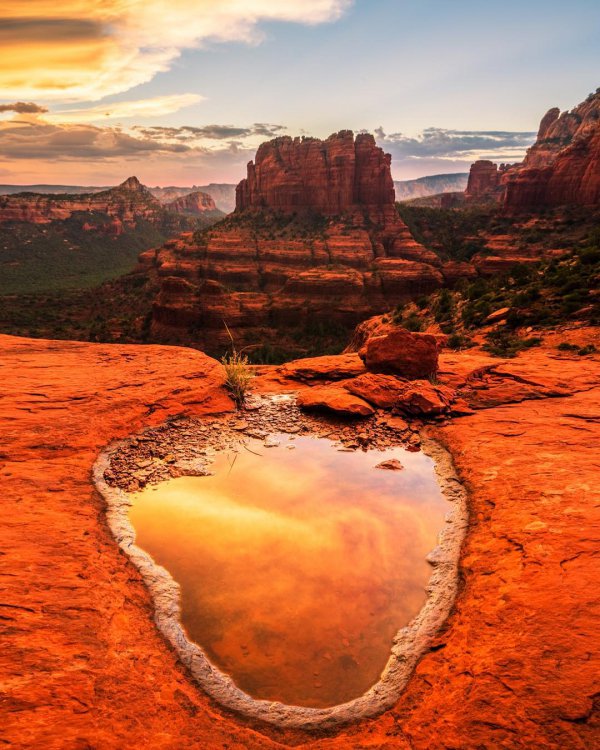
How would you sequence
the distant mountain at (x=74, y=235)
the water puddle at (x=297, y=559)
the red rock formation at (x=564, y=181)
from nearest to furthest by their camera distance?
the water puddle at (x=297, y=559) < the red rock formation at (x=564, y=181) < the distant mountain at (x=74, y=235)

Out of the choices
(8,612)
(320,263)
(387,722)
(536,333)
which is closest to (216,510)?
(8,612)

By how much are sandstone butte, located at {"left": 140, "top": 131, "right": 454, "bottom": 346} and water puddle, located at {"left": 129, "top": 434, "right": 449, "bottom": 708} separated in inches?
1644

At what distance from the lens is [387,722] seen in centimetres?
392

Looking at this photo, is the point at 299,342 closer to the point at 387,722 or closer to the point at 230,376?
the point at 230,376

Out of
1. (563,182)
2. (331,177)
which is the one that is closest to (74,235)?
(331,177)

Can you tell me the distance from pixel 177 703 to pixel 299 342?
182 ft

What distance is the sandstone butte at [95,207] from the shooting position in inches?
5261

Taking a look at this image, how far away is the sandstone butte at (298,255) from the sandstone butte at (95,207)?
67035 mm

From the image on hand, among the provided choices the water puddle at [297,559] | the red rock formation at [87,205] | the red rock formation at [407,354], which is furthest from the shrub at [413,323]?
the red rock formation at [87,205]

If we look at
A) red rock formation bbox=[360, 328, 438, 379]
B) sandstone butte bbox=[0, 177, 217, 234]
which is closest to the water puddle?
red rock formation bbox=[360, 328, 438, 379]

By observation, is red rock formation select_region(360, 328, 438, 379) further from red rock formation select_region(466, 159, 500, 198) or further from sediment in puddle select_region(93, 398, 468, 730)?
red rock formation select_region(466, 159, 500, 198)

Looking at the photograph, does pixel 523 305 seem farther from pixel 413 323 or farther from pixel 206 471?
pixel 206 471

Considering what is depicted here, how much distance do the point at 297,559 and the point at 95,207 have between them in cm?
17531

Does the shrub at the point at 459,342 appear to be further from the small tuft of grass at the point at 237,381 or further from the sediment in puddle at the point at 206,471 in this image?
the small tuft of grass at the point at 237,381
